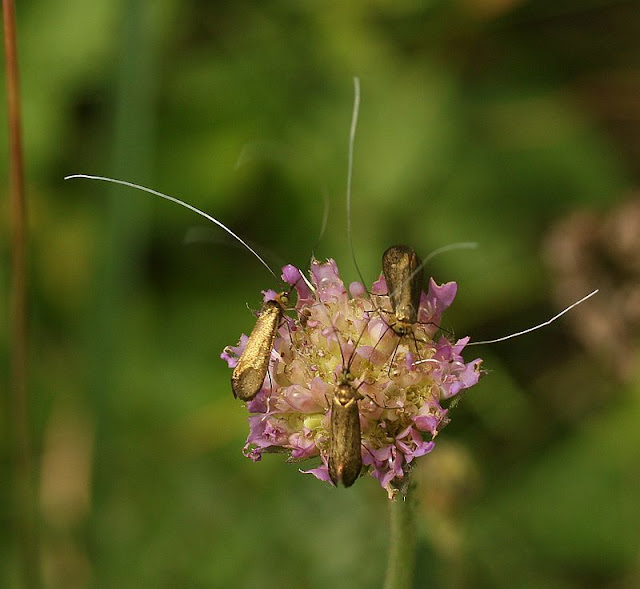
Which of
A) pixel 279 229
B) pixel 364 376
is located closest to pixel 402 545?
pixel 364 376

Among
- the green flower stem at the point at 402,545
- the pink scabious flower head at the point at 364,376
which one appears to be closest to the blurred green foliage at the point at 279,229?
the green flower stem at the point at 402,545

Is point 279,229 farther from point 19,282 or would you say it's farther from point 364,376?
point 364,376

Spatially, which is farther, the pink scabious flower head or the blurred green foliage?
the blurred green foliage

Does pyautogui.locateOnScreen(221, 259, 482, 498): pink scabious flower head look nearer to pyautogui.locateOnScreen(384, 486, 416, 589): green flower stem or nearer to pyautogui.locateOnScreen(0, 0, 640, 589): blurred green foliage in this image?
pyautogui.locateOnScreen(384, 486, 416, 589): green flower stem

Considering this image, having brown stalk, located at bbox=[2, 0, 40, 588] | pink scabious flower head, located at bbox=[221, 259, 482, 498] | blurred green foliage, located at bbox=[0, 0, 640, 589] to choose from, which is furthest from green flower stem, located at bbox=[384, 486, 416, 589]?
blurred green foliage, located at bbox=[0, 0, 640, 589]

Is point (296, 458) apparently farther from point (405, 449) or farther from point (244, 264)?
point (244, 264)
